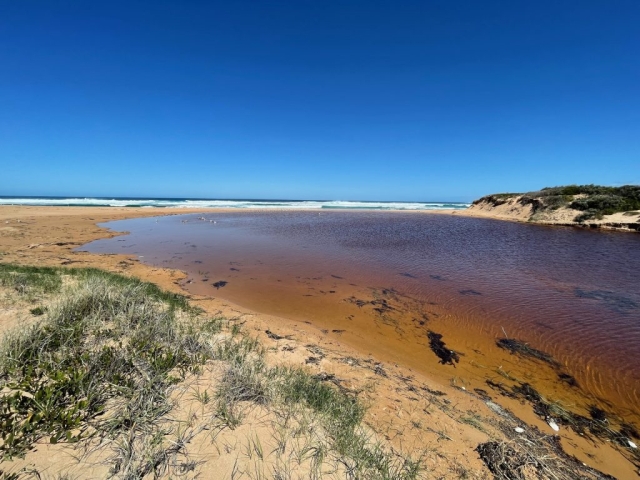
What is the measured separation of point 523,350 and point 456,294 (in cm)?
278

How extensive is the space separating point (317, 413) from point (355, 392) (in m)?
1.03

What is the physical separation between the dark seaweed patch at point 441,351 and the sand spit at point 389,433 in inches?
23.5

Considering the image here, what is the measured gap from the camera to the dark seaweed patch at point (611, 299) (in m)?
7.18

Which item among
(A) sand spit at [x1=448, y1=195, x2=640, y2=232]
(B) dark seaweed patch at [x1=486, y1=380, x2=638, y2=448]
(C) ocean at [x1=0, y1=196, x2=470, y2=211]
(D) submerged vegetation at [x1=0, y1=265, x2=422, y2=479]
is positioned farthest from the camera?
(C) ocean at [x1=0, y1=196, x2=470, y2=211]

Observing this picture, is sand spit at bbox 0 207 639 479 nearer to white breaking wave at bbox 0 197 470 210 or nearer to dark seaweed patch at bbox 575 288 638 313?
dark seaweed patch at bbox 575 288 638 313

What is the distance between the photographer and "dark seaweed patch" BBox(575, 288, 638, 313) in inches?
283

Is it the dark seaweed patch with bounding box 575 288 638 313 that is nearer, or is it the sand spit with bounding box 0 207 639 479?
the sand spit with bounding box 0 207 639 479

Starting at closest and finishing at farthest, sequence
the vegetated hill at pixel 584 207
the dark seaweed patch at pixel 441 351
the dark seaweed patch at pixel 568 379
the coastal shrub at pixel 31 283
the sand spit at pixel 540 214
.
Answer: the dark seaweed patch at pixel 568 379
the dark seaweed patch at pixel 441 351
the coastal shrub at pixel 31 283
the sand spit at pixel 540 214
the vegetated hill at pixel 584 207

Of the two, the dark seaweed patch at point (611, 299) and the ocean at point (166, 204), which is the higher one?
the ocean at point (166, 204)

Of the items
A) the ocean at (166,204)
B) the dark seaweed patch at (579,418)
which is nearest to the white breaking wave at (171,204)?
the ocean at (166,204)

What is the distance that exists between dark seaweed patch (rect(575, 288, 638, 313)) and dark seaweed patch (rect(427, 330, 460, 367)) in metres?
5.21

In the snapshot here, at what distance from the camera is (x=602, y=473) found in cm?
304

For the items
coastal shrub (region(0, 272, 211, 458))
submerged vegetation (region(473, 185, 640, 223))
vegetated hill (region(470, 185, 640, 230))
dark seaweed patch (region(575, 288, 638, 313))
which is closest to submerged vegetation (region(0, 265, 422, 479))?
coastal shrub (region(0, 272, 211, 458))

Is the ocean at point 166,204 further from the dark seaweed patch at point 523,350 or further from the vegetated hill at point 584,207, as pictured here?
the dark seaweed patch at point 523,350
